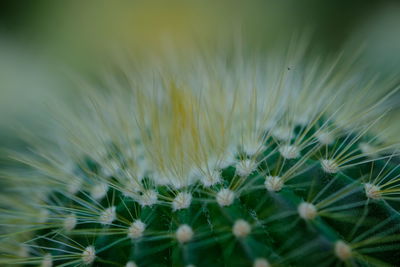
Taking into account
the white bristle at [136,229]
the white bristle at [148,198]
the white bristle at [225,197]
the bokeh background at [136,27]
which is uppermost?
the bokeh background at [136,27]

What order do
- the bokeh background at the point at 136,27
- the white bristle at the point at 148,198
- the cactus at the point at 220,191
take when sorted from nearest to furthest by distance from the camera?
the cactus at the point at 220,191 < the white bristle at the point at 148,198 < the bokeh background at the point at 136,27

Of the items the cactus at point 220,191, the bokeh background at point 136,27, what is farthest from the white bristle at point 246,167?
the bokeh background at point 136,27

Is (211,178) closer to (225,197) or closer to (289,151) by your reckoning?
(225,197)

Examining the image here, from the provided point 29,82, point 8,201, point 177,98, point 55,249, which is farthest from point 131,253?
point 29,82

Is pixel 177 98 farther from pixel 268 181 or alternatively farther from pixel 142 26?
pixel 142 26

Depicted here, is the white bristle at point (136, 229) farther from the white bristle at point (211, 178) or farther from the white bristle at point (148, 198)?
the white bristle at point (211, 178)
